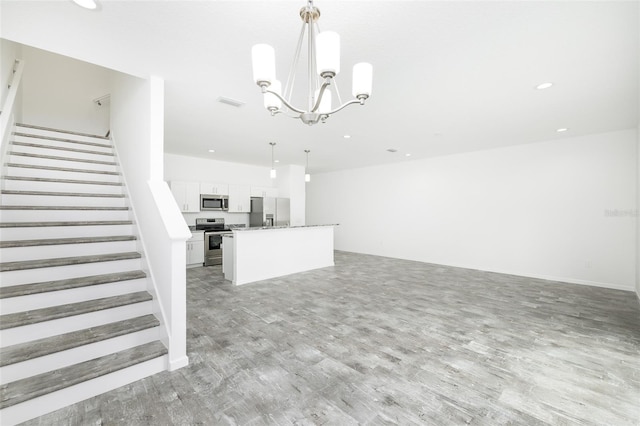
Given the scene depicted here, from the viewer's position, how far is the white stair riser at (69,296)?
2158mm

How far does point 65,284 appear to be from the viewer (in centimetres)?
239

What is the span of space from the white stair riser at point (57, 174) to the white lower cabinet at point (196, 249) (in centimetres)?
256

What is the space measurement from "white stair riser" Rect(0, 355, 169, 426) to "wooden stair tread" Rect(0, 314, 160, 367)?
0.31m

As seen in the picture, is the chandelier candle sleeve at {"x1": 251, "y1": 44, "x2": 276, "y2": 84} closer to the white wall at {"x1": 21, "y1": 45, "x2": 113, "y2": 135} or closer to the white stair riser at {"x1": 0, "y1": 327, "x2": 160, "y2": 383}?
the white stair riser at {"x1": 0, "y1": 327, "x2": 160, "y2": 383}

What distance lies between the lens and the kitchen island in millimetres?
5023

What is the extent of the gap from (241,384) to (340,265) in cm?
484

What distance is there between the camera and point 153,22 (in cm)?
201

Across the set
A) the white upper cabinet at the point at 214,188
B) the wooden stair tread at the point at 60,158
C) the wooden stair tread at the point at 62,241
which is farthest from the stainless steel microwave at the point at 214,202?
the wooden stair tread at the point at 62,241

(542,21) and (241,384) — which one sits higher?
(542,21)

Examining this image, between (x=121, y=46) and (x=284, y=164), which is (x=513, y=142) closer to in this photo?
(x=284, y=164)

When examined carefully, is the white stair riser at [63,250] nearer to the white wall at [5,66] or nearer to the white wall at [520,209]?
the white wall at [5,66]

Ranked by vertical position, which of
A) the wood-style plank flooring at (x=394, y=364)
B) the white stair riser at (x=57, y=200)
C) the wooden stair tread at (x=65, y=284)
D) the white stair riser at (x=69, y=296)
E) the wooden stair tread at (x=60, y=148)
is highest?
the wooden stair tread at (x=60, y=148)

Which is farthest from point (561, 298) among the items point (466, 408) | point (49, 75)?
point (49, 75)

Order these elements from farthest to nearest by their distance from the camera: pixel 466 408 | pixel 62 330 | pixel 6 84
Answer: pixel 6 84
pixel 62 330
pixel 466 408
